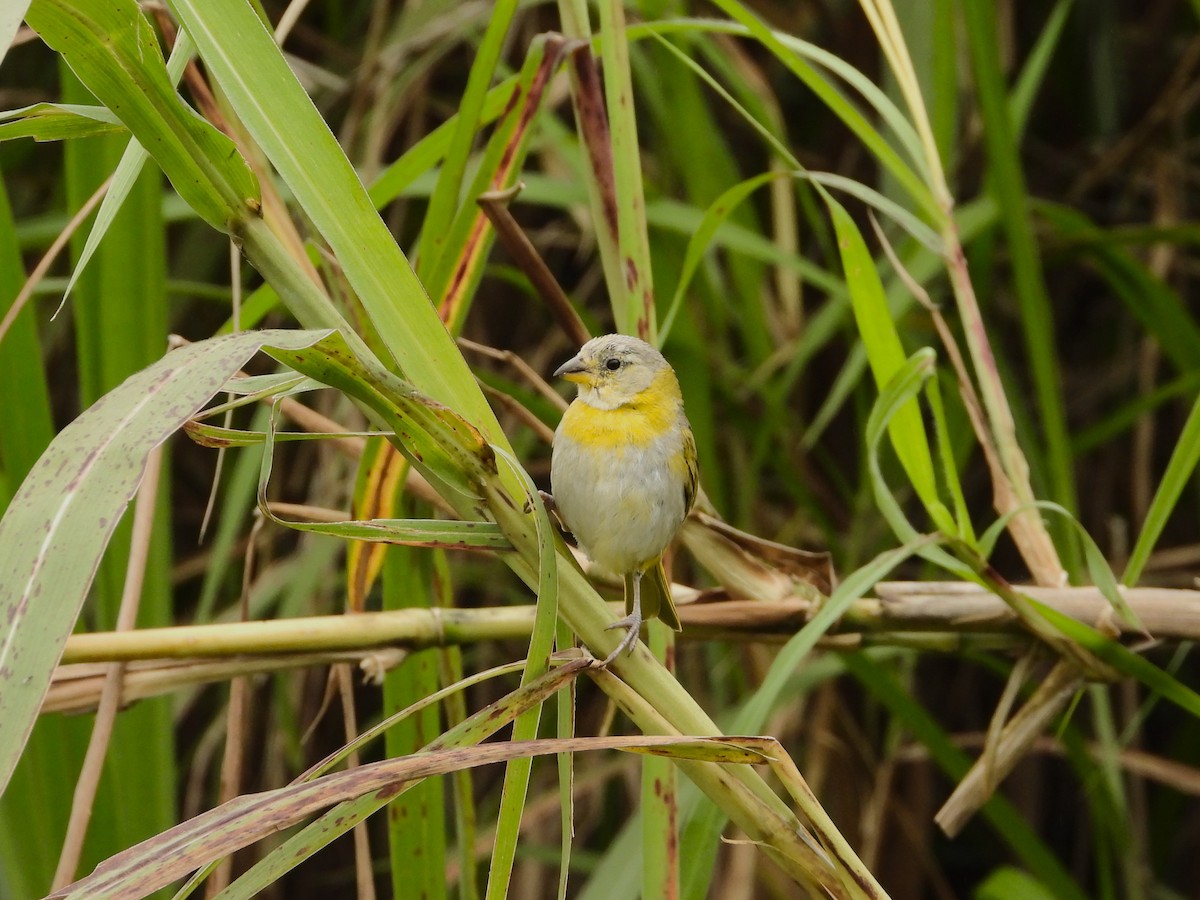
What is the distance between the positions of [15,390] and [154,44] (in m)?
0.78

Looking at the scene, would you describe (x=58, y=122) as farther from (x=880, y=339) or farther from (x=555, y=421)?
(x=555, y=421)

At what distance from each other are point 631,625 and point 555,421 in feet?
2.79

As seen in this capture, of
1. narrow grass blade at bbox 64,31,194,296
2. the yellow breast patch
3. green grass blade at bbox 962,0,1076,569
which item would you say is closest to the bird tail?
the yellow breast patch

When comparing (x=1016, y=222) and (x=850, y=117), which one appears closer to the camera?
(x=850, y=117)

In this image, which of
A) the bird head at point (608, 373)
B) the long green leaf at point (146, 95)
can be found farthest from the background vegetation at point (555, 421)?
the bird head at point (608, 373)

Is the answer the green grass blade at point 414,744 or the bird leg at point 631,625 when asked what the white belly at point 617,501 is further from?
the green grass blade at point 414,744

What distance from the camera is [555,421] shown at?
2.14 metres

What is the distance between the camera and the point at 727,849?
254 centimetres

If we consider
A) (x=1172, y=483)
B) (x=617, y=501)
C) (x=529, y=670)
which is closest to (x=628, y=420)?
(x=617, y=501)

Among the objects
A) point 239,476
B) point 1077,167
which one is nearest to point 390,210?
point 239,476

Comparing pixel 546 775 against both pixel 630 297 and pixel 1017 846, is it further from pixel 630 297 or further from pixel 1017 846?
pixel 630 297

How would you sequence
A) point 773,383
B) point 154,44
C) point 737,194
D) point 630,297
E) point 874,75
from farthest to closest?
point 874,75 < point 773,383 < point 737,194 < point 630,297 < point 154,44

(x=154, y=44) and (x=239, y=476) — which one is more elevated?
(x=154, y=44)

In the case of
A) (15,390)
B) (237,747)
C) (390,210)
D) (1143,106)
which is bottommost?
(237,747)
